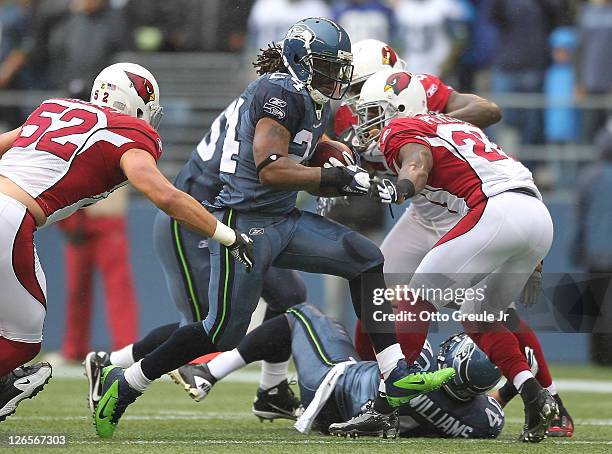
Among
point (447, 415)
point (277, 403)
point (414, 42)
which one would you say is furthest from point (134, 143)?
point (414, 42)

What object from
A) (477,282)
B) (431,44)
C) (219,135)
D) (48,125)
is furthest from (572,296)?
(431,44)

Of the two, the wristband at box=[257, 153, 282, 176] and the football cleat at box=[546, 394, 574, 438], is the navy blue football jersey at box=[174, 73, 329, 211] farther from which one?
the football cleat at box=[546, 394, 574, 438]

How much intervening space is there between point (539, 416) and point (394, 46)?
5.96 m

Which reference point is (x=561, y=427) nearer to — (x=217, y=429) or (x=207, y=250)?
(x=217, y=429)

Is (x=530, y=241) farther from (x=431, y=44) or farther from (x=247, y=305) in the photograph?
(x=431, y=44)

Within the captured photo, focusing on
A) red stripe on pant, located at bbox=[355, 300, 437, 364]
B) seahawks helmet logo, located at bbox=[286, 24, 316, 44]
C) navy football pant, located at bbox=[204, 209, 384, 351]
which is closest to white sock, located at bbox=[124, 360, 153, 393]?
navy football pant, located at bbox=[204, 209, 384, 351]

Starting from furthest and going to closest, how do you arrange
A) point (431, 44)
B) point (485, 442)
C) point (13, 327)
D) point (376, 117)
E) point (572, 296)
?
point (431, 44), point (572, 296), point (376, 117), point (485, 442), point (13, 327)

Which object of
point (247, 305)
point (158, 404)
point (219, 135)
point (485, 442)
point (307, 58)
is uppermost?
point (307, 58)

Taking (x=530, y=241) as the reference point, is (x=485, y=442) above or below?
below

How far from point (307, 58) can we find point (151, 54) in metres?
6.35

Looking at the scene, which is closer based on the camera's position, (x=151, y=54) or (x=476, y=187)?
(x=476, y=187)

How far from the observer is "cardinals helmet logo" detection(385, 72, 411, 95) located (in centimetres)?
675

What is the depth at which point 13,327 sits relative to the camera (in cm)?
574

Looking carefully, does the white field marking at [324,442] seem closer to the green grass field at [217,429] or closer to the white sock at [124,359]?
the green grass field at [217,429]
